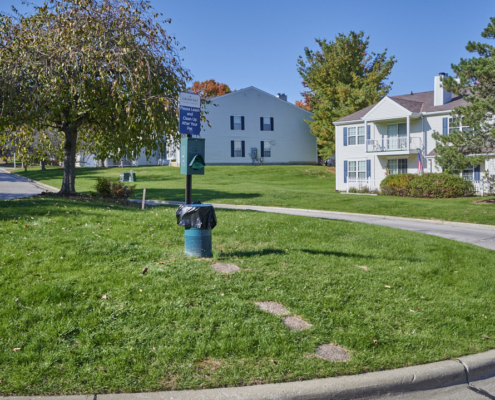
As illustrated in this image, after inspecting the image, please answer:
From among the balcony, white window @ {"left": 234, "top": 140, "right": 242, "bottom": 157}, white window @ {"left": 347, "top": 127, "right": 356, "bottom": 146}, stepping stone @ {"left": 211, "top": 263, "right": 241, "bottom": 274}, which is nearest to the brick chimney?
the balcony

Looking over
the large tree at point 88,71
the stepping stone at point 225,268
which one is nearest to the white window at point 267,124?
the large tree at point 88,71

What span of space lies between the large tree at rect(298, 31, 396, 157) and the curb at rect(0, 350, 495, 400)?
42264 millimetres

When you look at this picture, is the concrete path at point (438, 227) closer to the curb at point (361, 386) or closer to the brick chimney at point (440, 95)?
the curb at point (361, 386)

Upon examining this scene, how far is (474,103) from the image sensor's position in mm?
19922

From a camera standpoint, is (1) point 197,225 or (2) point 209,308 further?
(1) point 197,225

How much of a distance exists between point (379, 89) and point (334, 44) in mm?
6868

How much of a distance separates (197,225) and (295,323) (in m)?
2.49

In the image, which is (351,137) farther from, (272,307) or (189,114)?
(272,307)

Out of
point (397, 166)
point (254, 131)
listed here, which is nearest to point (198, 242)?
point (397, 166)

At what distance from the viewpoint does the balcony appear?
101ft

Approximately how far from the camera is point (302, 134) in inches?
2093

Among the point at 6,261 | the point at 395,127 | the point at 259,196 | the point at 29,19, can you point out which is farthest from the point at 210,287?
the point at 395,127

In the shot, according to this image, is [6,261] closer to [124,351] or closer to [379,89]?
[124,351]

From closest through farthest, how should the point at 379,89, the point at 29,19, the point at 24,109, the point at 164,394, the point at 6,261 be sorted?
the point at 164,394 < the point at 6,261 < the point at 24,109 < the point at 29,19 < the point at 379,89
